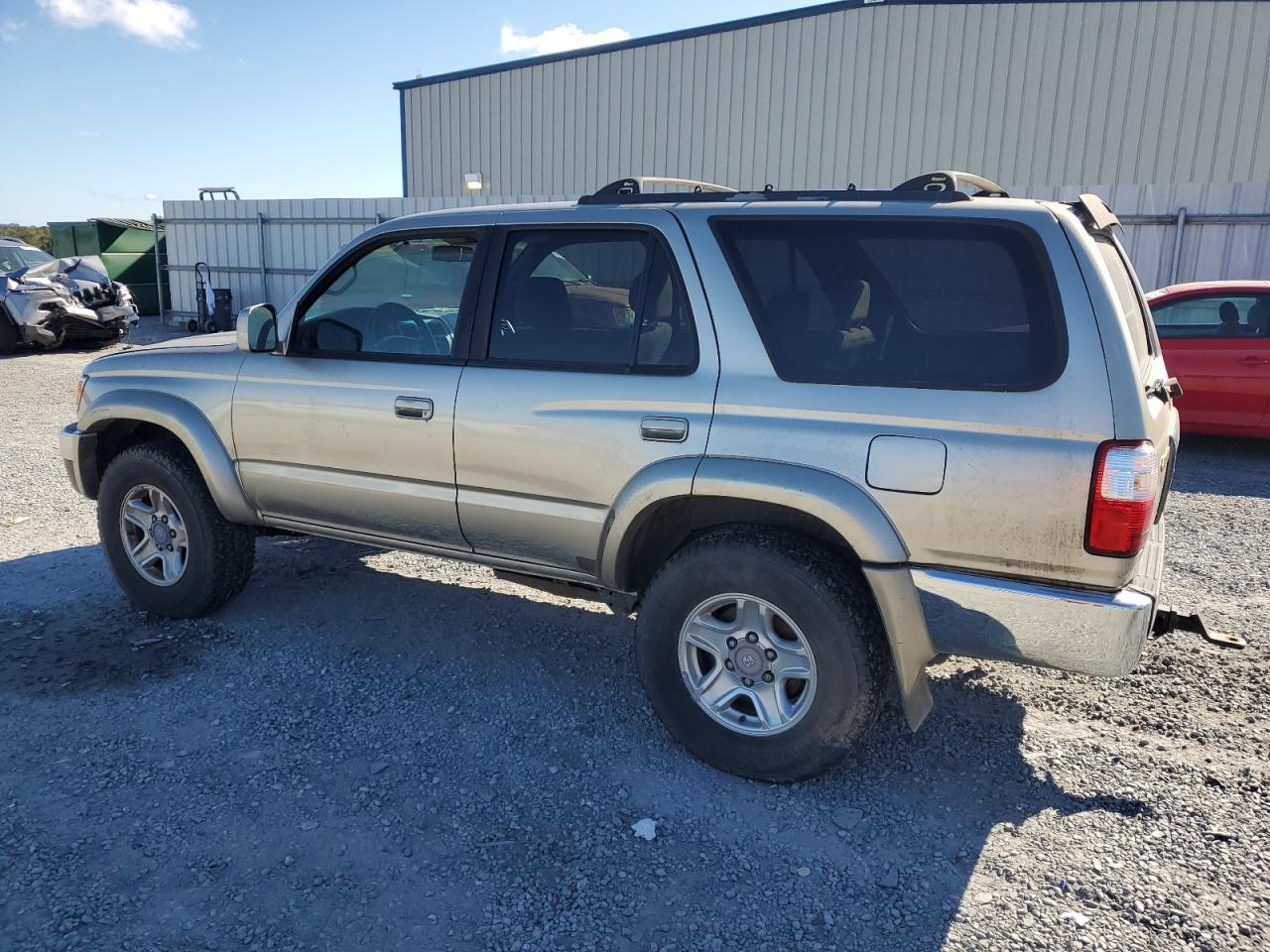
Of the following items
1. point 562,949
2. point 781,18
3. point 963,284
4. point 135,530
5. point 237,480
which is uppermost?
point 781,18

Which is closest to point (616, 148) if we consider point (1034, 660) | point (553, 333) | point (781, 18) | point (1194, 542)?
point (781, 18)

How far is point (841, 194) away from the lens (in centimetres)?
329

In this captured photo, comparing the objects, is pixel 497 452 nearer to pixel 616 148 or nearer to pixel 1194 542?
pixel 1194 542

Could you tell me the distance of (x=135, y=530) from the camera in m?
4.64

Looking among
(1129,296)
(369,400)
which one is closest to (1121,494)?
(1129,296)

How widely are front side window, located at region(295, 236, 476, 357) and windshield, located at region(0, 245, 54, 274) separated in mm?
13823

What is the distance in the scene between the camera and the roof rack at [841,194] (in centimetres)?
311

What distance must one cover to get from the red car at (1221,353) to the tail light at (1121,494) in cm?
664

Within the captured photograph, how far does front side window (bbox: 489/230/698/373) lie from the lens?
3346mm

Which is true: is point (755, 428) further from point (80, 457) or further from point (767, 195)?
point (80, 457)

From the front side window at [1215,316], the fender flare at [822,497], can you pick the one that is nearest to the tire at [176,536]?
the fender flare at [822,497]

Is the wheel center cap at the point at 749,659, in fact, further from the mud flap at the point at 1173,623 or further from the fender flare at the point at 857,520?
the mud flap at the point at 1173,623

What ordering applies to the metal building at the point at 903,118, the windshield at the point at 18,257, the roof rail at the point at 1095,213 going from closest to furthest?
the roof rail at the point at 1095,213, the metal building at the point at 903,118, the windshield at the point at 18,257

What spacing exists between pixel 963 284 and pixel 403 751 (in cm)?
250
